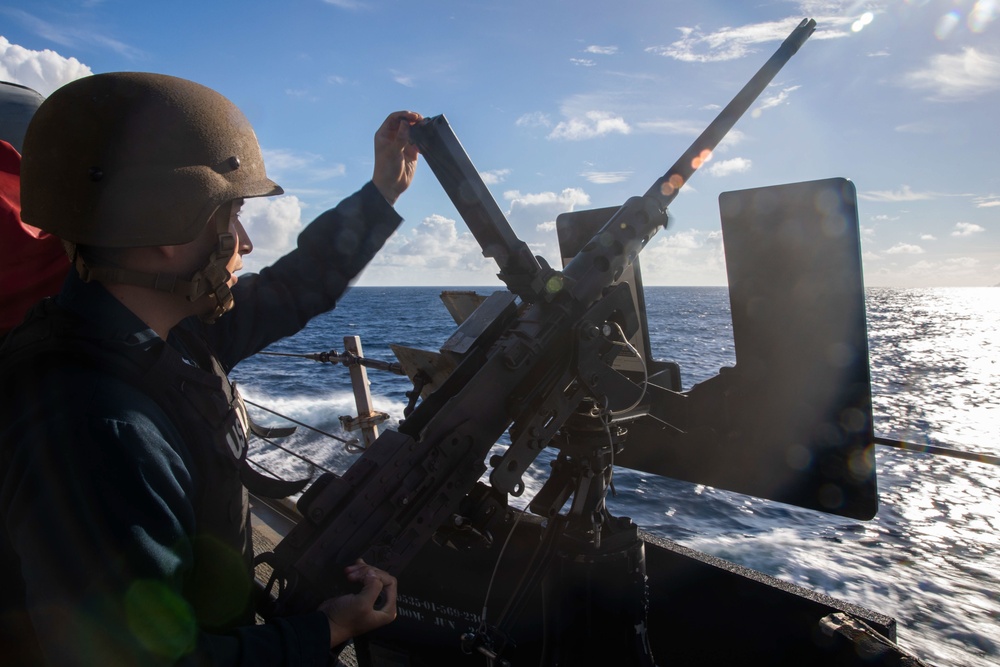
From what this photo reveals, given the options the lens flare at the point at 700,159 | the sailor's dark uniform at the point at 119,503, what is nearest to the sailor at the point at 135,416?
the sailor's dark uniform at the point at 119,503

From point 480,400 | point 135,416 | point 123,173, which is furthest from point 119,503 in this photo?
point 480,400

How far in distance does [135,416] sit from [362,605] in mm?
797

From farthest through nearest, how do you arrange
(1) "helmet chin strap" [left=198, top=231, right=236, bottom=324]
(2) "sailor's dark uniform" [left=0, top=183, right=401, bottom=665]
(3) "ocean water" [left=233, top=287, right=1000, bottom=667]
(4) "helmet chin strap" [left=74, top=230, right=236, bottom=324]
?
(3) "ocean water" [left=233, top=287, right=1000, bottom=667] → (1) "helmet chin strap" [left=198, top=231, right=236, bottom=324] → (4) "helmet chin strap" [left=74, top=230, right=236, bottom=324] → (2) "sailor's dark uniform" [left=0, top=183, right=401, bottom=665]

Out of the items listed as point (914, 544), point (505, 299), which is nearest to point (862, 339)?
point (505, 299)

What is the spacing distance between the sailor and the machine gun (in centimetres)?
16

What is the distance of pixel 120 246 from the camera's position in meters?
1.71

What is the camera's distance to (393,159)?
107 inches

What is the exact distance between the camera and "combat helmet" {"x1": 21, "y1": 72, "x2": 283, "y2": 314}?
1.70 metres

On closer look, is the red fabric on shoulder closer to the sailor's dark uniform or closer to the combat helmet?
the combat helmet

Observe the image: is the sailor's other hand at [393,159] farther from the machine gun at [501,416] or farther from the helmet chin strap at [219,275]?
the helmet chin strap at [219,275]

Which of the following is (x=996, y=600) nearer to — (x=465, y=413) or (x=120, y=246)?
(x=465, y=413)

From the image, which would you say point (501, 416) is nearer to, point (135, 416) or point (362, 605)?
point (362, 605)

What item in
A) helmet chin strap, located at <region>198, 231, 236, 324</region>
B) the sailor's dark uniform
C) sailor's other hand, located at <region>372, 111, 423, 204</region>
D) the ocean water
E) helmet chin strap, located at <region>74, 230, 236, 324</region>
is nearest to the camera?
the sailor's dark uniform

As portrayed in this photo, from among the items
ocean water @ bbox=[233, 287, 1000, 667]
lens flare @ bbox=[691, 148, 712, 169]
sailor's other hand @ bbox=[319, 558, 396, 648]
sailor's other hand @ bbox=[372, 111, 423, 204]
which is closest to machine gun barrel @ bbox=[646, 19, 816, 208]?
lens flare @ bbox=[691, 148, 712, 169]
